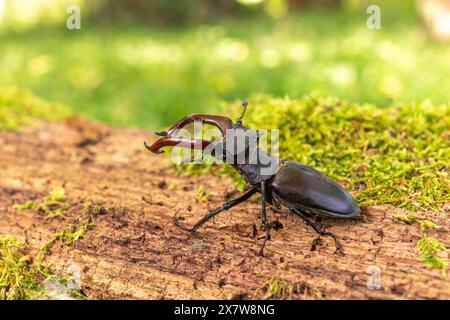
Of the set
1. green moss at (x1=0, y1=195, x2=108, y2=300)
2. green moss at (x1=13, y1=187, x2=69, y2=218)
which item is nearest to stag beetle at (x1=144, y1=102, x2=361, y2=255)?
green moss at (x1=0, y1=195, x2=108, y2=300)

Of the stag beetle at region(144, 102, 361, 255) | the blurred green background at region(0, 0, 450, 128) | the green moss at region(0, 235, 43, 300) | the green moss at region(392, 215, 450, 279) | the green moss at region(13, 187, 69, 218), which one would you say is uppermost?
the blurred green background at region(0, 0, 450, 128)

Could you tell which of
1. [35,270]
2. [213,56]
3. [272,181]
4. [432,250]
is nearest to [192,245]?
[272,181]

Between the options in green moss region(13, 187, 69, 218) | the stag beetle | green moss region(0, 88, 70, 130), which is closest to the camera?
the stag beetle

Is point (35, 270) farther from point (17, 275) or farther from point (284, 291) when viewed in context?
point (284, 291)

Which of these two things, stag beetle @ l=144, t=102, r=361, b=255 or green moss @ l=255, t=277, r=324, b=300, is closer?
green moss @ l=255, t=277, r=324, b=300

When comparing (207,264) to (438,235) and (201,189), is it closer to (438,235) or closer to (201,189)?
(201,189)

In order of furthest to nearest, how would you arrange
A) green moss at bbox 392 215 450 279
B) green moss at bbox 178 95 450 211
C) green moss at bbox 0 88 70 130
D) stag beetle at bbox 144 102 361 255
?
green moss at bbox 0 88 70 130 → green moss at bbox 178 95 450 211 → stag beetle at bbox 144 102 361 255 → green moss at bbox 392 215 450 279

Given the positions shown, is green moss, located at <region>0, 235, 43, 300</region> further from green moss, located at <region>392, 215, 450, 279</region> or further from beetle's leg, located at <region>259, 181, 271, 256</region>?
green moss, located at <region>392, 215, 450, 279</region>
